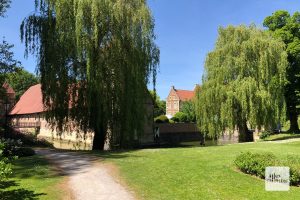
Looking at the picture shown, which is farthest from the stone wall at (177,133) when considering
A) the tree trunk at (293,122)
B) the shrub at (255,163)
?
the shrub at (255,163)

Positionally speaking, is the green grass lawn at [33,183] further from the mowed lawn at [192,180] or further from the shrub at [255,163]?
the shrub at [255,163]

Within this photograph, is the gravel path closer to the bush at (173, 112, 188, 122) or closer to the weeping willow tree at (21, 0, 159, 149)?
the weeping willow tree at (21, 0, 159, 149)

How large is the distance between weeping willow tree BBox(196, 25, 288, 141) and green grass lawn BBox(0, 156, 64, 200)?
19.5 meters

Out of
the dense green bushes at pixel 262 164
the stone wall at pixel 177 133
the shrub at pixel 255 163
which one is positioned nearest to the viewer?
the dense green bushes at pixel 262 164

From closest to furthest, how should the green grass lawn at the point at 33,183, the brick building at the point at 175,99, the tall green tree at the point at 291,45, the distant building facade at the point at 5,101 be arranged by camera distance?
the green grass lawn at the point at 33,183
the distant building facade at the point at 5,101
the tall green tree at the point at 291,45
the brick building at the point at 175,99

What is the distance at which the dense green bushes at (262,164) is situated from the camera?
1280cm

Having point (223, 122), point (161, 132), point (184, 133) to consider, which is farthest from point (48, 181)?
point (184, 133)

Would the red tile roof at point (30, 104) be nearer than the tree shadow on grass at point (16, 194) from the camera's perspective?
No

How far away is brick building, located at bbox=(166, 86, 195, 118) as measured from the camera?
9738 cm

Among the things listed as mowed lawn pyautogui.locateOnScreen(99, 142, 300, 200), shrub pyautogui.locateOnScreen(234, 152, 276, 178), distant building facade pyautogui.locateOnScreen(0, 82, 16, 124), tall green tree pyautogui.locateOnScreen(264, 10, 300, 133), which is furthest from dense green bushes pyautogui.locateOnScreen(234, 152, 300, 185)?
tall green tree pyautogui.locateOnScreen(264, 10, 300, 133)

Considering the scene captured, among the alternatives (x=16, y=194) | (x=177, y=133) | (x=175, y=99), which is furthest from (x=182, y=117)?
(x=16, y=194)

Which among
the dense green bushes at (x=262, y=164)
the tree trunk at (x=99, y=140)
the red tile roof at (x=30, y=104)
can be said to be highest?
the red tile roof at (x=30, y=104)

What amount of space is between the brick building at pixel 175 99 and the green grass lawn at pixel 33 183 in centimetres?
8161

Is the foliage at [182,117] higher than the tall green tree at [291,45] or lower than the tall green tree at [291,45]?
lower
